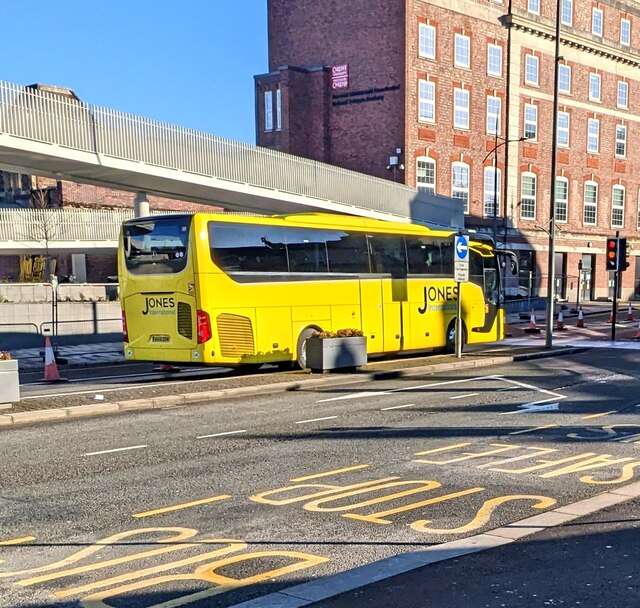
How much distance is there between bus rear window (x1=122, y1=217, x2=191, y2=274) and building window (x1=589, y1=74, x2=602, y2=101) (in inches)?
1712

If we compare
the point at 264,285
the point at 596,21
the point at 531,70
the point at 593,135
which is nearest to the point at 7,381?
the point at 264,285

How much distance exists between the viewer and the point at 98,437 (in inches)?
402

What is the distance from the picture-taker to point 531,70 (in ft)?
155

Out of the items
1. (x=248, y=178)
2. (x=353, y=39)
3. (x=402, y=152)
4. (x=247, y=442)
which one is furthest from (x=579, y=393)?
(x=353, y=39)

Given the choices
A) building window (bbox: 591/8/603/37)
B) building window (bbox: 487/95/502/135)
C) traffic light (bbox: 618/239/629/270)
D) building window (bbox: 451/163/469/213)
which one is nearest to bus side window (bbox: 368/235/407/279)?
traffic light (bbox: 618/239/629/270)

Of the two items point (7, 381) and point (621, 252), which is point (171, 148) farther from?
point (621, 252)

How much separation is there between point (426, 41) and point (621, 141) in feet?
68.1

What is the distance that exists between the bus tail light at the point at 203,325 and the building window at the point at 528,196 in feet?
117

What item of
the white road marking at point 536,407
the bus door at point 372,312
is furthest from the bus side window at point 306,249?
the white road marking at point 536,407

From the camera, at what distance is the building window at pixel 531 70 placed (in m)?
46.8

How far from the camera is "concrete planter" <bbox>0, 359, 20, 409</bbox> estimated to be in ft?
39.3

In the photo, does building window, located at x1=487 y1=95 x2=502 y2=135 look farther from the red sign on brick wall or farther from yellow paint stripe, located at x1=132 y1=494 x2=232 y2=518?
yellow paint stripe, located at x1=132 y1=494 x2=232 y2=518

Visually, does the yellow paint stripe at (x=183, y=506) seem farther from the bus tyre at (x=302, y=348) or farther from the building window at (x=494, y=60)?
the building window at (x=494, y=60)

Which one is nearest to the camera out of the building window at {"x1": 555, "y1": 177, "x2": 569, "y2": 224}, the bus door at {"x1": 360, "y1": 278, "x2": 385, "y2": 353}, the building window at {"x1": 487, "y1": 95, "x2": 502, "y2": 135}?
the bus door at {"x1": 360, "y1": 278, "x2": 385, "y2": 353}
